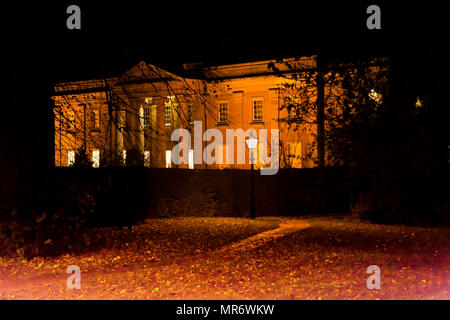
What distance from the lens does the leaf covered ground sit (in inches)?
271

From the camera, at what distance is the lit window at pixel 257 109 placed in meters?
41.8

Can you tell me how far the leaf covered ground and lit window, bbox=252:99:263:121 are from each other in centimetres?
2892

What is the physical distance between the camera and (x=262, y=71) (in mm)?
39969

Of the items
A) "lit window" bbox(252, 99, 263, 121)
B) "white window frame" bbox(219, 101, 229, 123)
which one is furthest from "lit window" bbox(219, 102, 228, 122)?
"lit window" bbox(252, 99, 263, 121)

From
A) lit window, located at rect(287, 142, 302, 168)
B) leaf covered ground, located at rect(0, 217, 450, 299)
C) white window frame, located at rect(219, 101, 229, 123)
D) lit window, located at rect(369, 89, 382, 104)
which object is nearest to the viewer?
leaf covered ground, located at rect(0, 217, 450, 299)

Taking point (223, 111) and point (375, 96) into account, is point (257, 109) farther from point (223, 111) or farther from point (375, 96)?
point (375, 96)

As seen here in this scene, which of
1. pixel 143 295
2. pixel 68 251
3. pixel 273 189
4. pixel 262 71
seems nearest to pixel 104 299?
pixel 143 295

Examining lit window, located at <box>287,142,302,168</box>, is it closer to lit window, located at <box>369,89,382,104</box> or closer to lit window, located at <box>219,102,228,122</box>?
lit window, located at <box>369,89,382,104</box>

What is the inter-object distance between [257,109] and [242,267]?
34.1 m

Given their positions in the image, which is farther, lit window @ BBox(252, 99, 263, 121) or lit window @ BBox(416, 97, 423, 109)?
lit window @ BBox(252, 99, 263, 121)

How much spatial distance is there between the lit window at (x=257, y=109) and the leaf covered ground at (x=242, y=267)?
1139 inches

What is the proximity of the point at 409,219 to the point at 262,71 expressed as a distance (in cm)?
2634

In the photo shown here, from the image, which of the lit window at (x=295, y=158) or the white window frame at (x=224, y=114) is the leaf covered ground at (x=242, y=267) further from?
the white window frame at (x=224, y=114)

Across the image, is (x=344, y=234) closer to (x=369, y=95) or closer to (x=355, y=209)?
(x=369, y=95)
